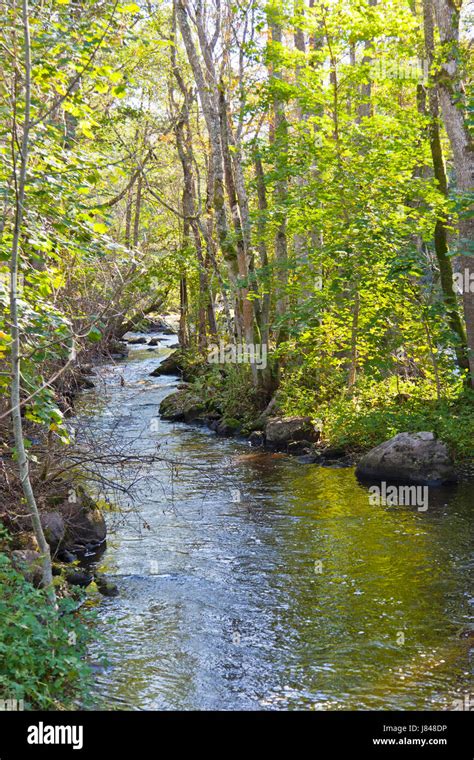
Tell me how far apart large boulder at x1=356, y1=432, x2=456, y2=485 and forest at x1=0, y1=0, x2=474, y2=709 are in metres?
0.07

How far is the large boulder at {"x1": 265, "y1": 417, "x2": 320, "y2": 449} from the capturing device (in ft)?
50.4

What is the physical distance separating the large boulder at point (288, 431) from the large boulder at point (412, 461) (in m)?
2.61

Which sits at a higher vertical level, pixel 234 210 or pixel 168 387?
pixel 234 210

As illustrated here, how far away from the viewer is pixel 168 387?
77.6 ft

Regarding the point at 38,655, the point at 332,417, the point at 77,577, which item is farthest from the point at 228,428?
the point at 38,655

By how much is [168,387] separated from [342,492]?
12.2 metres

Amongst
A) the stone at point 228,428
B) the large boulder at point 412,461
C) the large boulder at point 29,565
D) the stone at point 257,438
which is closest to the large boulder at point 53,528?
the large boulder at point 29,565

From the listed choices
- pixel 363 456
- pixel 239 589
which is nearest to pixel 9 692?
pixel 239 589

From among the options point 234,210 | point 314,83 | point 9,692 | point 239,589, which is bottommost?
point 239,589

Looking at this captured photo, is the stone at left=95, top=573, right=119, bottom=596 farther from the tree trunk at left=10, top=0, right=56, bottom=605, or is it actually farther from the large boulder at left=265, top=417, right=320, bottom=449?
the large boulder at left=265, top=417, right=320, bottom=449
